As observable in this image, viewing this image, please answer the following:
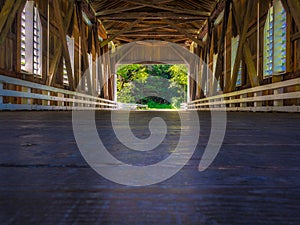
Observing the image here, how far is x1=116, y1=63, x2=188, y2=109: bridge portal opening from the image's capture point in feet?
129

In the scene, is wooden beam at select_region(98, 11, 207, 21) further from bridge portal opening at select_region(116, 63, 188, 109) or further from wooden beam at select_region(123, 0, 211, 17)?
bridge portal opening at select_region(116, 63, 188, 109)

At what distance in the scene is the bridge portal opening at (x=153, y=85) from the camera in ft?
129

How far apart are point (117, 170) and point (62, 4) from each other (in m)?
12.8

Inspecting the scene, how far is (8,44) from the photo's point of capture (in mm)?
8039

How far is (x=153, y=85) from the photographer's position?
4572 centimetres

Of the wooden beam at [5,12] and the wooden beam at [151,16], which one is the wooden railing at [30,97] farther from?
the wooden beam at [151,16]

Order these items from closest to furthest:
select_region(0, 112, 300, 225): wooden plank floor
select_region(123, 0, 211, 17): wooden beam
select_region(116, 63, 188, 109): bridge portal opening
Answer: select_region(0, 112, 300, 225): wooden plank floor
select_region(123, 0, 211, 17): wooden beam
select_region(116, 63, 188, 109): bridge portal opening

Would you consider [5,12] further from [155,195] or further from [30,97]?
[155,195]

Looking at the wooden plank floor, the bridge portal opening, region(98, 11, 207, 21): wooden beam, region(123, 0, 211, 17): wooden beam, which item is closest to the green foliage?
the bridge portal opening

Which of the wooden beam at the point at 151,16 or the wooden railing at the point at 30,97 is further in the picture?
the wooden beam at the point at 151,16

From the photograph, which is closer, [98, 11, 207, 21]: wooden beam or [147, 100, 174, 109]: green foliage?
[98, 11, 207, 21]: wooden beam

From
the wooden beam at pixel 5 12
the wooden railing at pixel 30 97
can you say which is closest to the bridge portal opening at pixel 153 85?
the wooden railing at pixel 30 97

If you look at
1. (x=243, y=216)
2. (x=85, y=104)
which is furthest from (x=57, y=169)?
(x=85, y=104)

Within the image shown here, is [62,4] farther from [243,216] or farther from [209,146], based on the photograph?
[243,216]
